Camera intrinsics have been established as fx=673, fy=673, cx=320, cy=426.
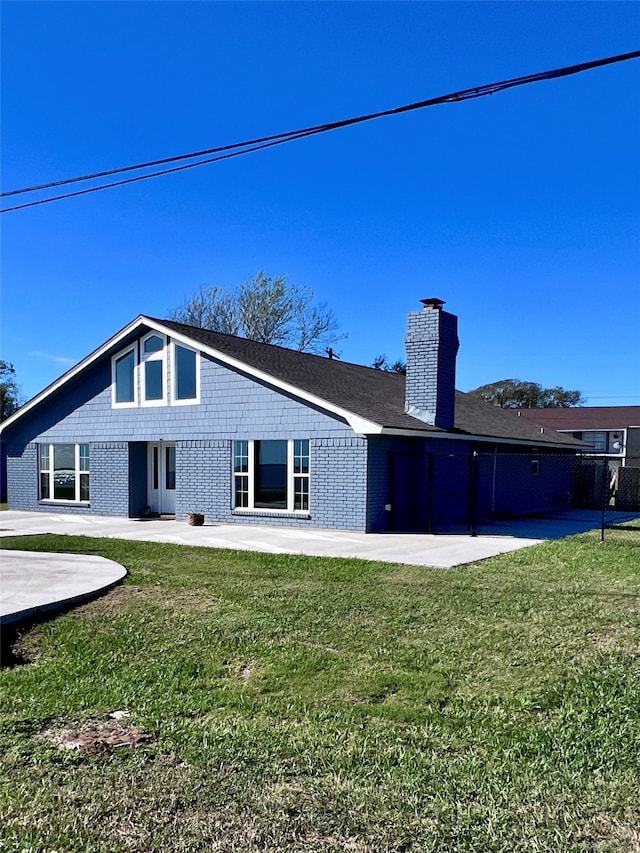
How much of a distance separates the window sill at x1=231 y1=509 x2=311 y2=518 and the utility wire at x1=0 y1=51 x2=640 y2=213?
26.4 feet

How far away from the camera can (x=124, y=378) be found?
59.8ft

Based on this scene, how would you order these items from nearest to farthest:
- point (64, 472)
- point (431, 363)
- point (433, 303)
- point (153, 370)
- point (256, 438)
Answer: point (256, 438), point (431, 363), point (433, 303), point (153, 370), point (64, 472)

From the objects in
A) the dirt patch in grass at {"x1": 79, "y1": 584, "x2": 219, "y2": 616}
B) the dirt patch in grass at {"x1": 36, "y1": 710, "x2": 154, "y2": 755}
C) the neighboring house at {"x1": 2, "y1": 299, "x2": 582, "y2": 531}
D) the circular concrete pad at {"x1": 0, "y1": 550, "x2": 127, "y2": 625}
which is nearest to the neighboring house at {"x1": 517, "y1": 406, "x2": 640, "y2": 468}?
the neighboring house at {"x1": 2, "y1": 299, "x2": 582, "y2": 531}

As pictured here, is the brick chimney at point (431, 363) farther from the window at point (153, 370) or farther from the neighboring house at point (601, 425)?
the neighboring house at point (601, 425)

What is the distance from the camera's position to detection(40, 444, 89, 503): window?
1914 cm

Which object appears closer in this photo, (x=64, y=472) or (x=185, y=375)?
(x=185, y=375)

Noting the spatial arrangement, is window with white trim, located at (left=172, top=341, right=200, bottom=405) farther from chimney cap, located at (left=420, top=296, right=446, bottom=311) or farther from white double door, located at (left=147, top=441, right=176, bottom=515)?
chimney cap, located at (left=420, top=296, right=446, bottom=311)

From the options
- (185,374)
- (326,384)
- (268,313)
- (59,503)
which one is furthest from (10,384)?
(326,384)

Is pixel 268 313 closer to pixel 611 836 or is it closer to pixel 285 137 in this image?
pixel 285 137

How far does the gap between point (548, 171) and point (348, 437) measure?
6747mm

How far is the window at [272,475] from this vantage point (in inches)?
595

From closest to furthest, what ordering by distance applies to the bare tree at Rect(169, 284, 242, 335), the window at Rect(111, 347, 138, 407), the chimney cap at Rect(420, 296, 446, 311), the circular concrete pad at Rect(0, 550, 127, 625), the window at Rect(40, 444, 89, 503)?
the circular concrete pad at Rect(0, 550, 127, 625) < the chimney cap at Rect(420, 296, 446, 311) < the window at Rect(111, 347, 138, 407) < the window at Rect(40, 444, 89, 503) < the bare tree at Rect(169, 284, 242, 335)

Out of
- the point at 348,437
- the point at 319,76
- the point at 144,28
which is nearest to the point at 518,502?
the point at 348,437

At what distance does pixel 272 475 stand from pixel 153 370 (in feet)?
15.1
